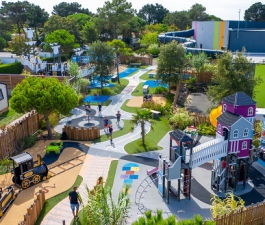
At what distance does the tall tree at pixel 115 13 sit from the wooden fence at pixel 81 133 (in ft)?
183

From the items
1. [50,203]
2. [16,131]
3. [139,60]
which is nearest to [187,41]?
[139,60]

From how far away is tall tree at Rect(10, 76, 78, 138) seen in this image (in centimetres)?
2527

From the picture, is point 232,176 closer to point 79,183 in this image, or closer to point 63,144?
point 79,183

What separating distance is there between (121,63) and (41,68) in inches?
868

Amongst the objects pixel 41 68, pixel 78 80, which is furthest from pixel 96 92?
pixel 41 68

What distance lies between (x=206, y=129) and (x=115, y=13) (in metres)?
56.8

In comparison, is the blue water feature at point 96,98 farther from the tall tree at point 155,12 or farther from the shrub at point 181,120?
the tall tree at point 155,12

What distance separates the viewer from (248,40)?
51906mm

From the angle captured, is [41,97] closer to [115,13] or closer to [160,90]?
[160,90]

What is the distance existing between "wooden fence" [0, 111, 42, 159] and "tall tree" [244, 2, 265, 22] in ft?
401

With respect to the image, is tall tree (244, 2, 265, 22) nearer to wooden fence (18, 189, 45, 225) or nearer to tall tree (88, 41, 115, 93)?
tall tree (88, 41, 115, 93)

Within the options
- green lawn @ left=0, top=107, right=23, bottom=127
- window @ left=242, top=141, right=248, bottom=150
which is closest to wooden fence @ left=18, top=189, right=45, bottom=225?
window @ left=242, top=141, right=248, bottom=150

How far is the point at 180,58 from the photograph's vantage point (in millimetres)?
38688

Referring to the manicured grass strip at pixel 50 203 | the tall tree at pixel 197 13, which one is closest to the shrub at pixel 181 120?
the manicured grass strip at pixel 50 203
